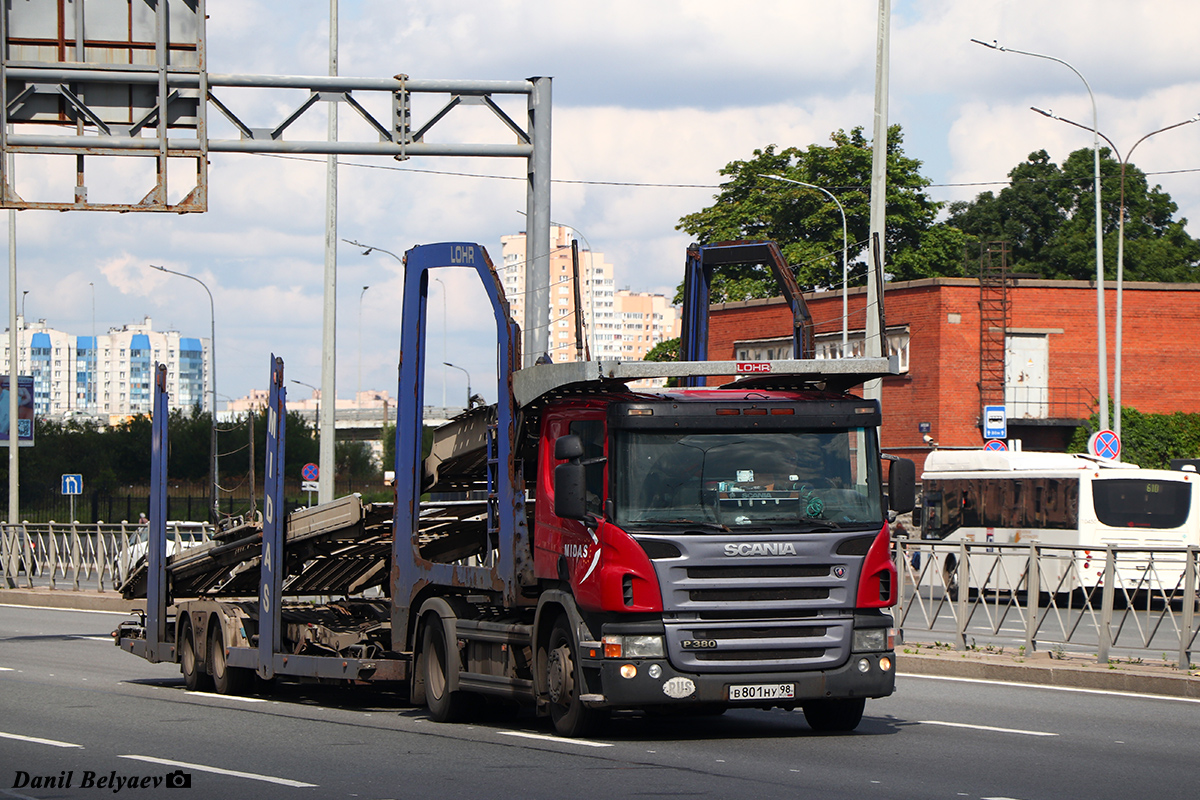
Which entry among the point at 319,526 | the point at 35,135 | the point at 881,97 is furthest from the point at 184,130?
the point at 881,97

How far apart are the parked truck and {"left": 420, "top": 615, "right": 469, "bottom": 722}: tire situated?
0.02 m

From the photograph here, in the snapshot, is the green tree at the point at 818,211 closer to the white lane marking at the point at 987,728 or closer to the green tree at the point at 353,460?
Answer: the green tree at the point at 353,460

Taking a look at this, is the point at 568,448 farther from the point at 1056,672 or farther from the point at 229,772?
the point at 1056,672

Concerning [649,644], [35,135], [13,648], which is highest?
[35,135]

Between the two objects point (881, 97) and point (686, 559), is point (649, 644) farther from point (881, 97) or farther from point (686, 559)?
point (881, 97)

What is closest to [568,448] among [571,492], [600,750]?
[571,492]

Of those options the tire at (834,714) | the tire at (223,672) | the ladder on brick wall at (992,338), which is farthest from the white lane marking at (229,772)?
the ladder on brick wall at (992,338)

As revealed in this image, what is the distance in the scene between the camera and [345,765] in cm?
1038

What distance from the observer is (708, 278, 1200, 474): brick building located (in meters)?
53.7

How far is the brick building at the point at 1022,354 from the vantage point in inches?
2115

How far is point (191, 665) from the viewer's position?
642 inches

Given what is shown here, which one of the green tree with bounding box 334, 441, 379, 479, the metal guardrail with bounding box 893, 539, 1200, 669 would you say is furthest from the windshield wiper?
the green tree with bounding box 334, 441, 379, 479

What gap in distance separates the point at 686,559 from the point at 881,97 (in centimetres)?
1345

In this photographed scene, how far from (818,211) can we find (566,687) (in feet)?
194
